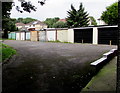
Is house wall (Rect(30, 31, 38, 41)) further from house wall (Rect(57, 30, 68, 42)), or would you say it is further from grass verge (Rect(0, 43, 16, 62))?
grass verge (Rect(0, 43, 16, 62))

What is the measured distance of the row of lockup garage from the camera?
18.5 metres

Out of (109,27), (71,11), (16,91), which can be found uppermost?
(71,11)

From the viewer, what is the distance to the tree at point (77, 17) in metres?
40.0

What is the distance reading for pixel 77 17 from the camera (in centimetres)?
4031

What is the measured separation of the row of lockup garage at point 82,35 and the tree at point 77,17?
14279 mm

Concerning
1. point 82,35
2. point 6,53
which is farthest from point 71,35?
point 6,53

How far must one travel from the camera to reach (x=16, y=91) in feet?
11.9

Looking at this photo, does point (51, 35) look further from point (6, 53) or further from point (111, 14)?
point (111, 14)

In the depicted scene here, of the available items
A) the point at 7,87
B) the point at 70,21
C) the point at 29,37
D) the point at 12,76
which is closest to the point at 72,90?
the point at 7,87

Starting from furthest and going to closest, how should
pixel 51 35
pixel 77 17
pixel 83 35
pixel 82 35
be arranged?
pixel 77 17 → pixel 51 35 → pixel 82 35 → pixel 83 35

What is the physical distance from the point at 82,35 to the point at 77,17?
1992 cm

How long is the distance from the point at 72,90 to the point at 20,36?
34213 mm

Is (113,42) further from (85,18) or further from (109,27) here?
(85,18)

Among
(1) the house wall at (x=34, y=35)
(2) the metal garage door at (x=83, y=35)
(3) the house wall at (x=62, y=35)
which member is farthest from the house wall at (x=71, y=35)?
(1) the house wall at (x=34, y=35)
